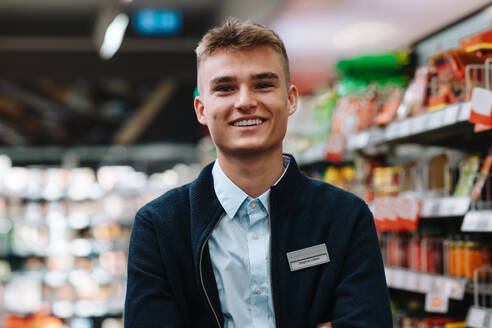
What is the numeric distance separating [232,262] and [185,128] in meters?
8.62

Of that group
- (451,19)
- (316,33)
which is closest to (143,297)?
(451,19)

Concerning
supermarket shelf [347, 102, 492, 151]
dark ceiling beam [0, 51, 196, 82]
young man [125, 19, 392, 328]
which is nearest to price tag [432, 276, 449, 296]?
supermarket shelf [347, 102, 492, 151]

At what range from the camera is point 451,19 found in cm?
331

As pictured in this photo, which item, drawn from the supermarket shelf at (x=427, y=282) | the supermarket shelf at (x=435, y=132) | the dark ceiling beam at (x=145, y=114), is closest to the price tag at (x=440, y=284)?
the supermarket shelf at (x=427, y=282)

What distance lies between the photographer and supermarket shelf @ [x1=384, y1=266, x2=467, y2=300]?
2.43 m

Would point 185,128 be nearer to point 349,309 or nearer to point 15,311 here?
point 15,311

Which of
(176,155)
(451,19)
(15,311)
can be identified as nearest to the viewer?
(451,19)

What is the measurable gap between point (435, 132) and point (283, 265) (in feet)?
5.31

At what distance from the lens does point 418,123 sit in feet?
8.52

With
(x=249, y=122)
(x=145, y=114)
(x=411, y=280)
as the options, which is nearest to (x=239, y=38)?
(x=249, y=122)

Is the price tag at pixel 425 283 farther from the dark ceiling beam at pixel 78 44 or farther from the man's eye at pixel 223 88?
the dark ceiling beam at pixel 78 44

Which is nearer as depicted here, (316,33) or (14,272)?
(316,33)

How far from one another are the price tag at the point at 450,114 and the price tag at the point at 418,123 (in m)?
0.16

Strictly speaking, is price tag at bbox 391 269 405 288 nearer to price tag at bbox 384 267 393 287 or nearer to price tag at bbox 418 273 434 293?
price tag at bbox 384 267 393 287
